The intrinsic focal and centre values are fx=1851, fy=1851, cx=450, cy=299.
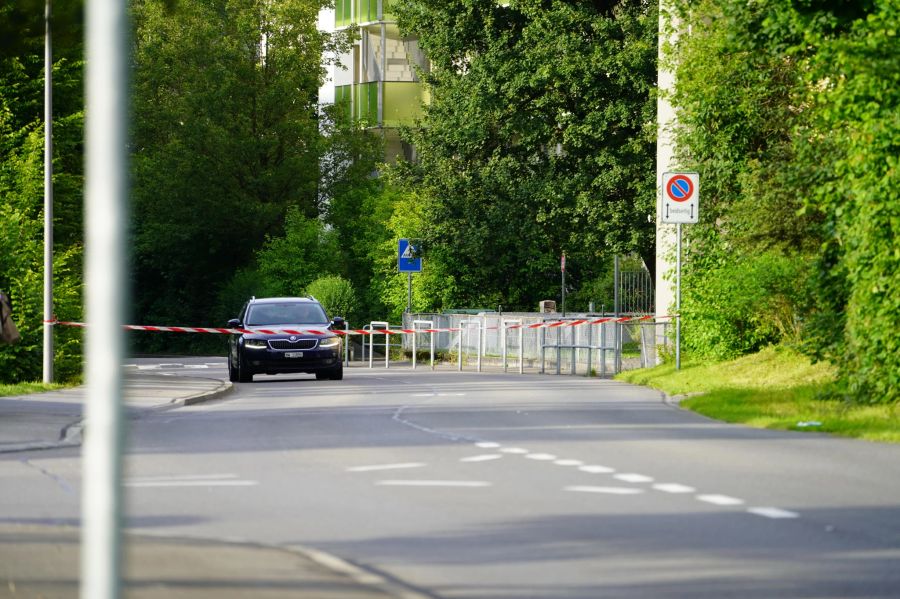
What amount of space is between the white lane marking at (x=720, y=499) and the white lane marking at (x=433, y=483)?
168 centimetres

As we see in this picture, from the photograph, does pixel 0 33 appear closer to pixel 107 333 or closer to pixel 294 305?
pixel 107 333

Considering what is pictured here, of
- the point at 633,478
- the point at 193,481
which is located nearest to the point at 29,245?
the point at 193,481

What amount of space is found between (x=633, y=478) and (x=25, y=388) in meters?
16.1

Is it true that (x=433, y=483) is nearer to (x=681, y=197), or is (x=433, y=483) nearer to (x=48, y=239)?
(x=681, y=197)

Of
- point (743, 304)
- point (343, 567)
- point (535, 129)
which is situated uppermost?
point (535, 129)

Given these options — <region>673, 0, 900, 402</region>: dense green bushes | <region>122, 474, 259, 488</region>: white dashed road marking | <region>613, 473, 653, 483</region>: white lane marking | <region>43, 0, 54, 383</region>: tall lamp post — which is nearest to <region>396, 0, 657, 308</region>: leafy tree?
<region>673, 0, 900, 402</region>: dense green bushes

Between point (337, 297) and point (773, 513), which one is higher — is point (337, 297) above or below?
above

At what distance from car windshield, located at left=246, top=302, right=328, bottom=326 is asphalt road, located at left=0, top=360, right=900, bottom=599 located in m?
13.8

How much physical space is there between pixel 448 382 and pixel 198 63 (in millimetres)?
39110

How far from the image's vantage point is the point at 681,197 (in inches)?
1150

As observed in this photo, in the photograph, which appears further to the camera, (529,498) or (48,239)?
(48,239)

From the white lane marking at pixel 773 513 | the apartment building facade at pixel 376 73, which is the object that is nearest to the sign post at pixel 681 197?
the white lane marking at pixel 773 513

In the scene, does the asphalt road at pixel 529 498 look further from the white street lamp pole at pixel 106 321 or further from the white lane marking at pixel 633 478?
the white street lamp pole at pixel 106 321

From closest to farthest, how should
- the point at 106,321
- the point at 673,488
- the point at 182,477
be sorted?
the point at 106,321 → the point at 673,488 → the point at 182,477
